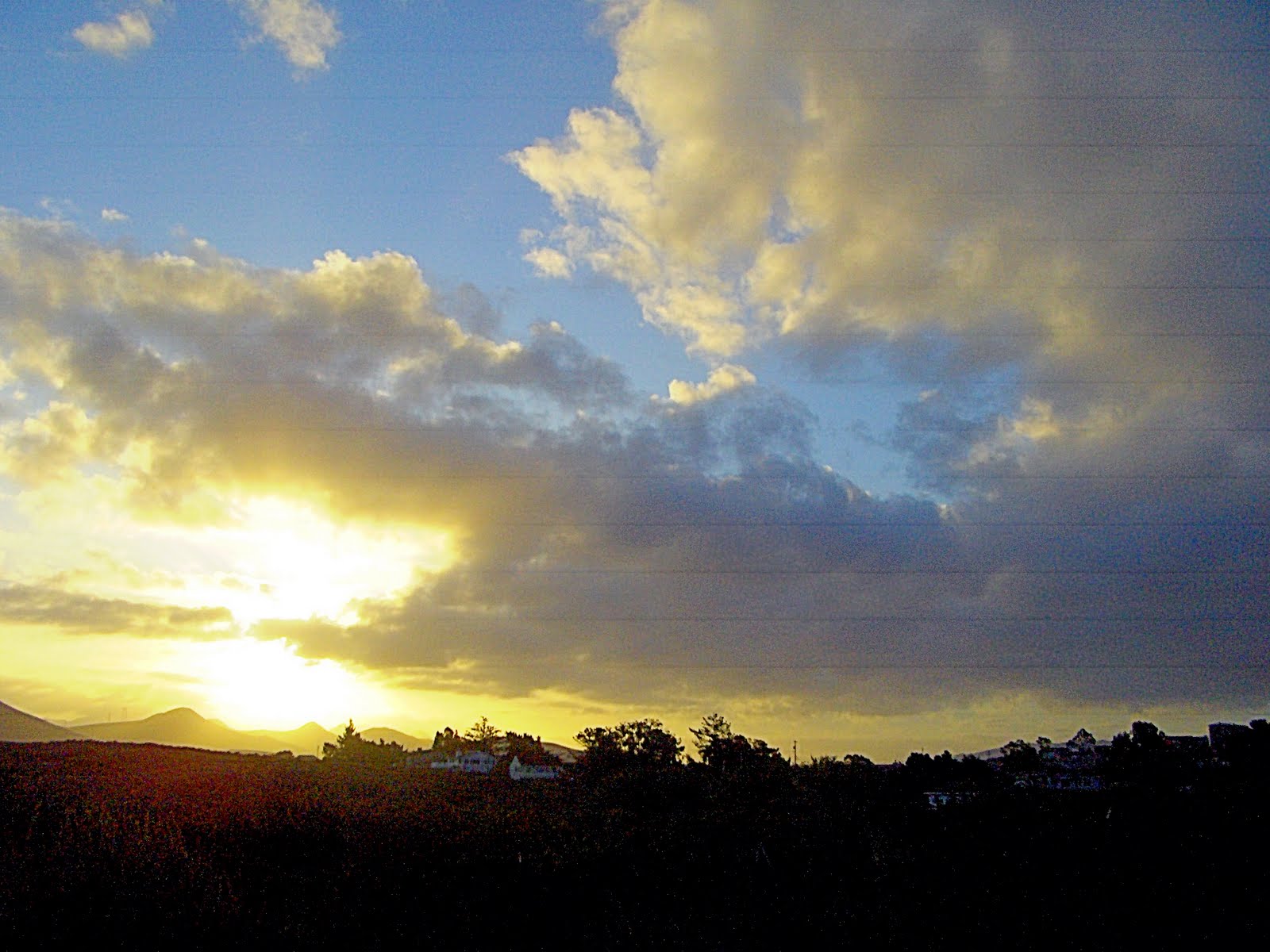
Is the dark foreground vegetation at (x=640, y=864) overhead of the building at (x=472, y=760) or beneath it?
beneath

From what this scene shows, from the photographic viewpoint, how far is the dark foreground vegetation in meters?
15.9

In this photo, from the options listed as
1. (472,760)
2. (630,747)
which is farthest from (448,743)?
(630,747)

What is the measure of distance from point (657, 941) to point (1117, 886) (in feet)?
37.3

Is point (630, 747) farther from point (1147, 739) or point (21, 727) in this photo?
point (21, 727)

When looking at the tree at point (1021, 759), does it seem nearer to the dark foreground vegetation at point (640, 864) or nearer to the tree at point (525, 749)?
the dark foreground vegetation at point (640, 864)

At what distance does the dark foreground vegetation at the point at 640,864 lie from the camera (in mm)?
15930

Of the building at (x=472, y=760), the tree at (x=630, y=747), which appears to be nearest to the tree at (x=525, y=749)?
the building at (x=472, y=760)

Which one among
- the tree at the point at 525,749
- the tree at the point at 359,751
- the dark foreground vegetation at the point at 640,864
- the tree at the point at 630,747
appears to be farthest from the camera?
the tree at the point at 525,749

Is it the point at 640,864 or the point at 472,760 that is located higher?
the point at 472,760

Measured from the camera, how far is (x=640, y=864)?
21484 mm

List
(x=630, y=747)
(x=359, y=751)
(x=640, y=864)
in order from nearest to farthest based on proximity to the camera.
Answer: (x=640, y=864)
(x=630, y=747)
(x=359, y=751)

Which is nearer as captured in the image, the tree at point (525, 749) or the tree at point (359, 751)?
the tree at point (359, 751)

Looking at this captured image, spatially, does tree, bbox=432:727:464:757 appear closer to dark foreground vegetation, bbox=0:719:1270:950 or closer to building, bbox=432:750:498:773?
building, bbox=432:750:498:773

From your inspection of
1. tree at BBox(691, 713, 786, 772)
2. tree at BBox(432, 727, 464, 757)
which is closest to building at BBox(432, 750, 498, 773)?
tree at BBox(432, 727, 464, 757)
